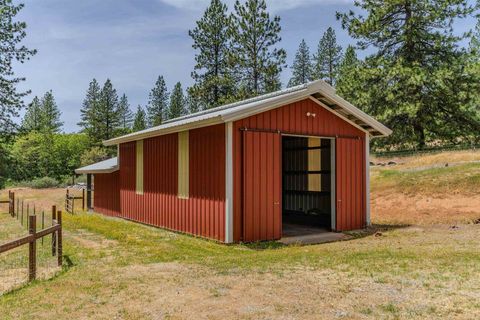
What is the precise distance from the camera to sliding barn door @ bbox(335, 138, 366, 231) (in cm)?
1180

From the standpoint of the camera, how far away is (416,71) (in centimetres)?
2389

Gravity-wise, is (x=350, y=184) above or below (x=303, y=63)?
below

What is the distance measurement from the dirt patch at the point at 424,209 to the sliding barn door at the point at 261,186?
18.9 feet

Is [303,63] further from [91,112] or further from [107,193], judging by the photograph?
[107,193]

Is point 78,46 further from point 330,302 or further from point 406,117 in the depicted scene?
point 330,302

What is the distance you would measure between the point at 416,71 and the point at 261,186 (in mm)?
18108

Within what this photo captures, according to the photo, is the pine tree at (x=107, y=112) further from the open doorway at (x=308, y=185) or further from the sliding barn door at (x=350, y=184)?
the sliding barn door at (x=350, y=184)

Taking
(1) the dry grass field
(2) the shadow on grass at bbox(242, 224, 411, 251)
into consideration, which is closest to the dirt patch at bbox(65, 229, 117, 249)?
(1) the dry grass field

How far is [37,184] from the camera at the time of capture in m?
39.3

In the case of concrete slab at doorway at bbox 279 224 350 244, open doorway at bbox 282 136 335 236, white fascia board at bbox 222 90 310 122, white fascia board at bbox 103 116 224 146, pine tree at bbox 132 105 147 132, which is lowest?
concrete slab at doorway at bbox 279 224 350 244

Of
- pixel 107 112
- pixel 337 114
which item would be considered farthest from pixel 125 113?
pixel 337 114

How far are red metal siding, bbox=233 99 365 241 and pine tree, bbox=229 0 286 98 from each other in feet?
68.8

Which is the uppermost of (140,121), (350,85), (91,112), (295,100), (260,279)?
(91,112)

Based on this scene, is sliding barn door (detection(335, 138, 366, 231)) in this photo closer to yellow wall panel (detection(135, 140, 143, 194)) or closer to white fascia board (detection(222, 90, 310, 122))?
white fascia board (detection(222, 90, 310, 122))
